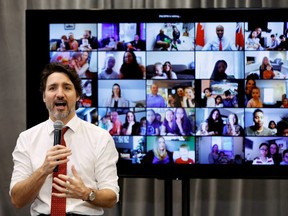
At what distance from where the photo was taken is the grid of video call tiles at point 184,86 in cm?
320

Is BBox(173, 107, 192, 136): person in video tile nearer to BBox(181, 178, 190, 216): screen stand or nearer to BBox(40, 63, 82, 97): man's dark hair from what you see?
BBox(181, 178, 190, 216): screen stand

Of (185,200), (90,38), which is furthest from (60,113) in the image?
(185,200)

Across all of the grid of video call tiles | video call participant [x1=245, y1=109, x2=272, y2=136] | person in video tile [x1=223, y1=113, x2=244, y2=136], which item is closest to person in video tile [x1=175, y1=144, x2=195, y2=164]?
the grid of video call tiles

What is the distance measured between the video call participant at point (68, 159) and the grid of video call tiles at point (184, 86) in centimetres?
58

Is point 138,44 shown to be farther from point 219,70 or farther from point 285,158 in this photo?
point 285,158

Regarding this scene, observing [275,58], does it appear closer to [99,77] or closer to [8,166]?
[99,77]

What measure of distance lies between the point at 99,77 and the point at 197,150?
760mm

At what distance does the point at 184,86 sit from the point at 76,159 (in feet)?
3.06

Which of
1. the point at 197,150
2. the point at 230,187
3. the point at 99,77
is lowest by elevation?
the point at 230,187

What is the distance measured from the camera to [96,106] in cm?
327

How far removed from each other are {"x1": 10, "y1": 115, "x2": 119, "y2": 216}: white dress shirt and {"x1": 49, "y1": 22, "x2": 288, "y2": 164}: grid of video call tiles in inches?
23.1

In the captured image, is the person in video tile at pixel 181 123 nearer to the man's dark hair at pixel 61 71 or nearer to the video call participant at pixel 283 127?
the video call participant at pixel 283 127

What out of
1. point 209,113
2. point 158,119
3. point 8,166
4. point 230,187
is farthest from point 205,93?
point 8,166

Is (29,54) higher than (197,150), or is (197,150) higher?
(29,54)
